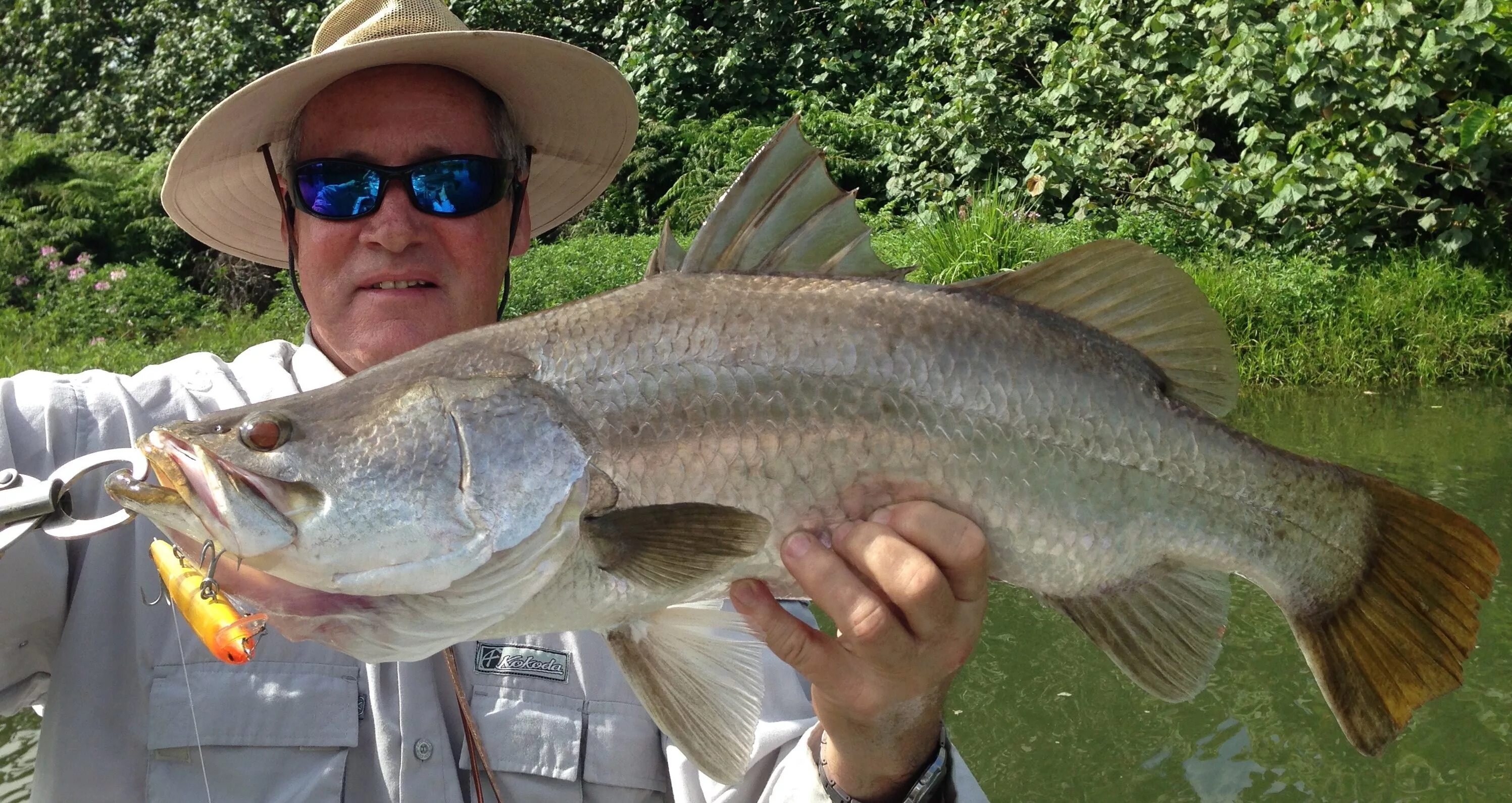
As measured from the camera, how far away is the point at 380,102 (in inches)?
98.9

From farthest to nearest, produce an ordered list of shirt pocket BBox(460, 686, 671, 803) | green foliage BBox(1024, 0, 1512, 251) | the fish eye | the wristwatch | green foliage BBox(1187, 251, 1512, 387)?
green foliage BBox(1024, 0, 1512, 251)
green foliage BBox(1187, 251, 1512, 387)
shirt pocket BBox(460, 686, 671, 803)
the wristwatch
the fish eye

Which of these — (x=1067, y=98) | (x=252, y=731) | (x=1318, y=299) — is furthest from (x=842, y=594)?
(x=1067, y=98)

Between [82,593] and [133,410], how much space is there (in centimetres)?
38

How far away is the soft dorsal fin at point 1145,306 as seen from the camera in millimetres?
1794

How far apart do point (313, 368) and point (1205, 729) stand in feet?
11.2

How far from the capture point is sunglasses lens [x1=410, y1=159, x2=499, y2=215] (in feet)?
7.89

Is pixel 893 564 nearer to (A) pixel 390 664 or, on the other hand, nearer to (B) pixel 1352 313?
(A) pixel 390 664

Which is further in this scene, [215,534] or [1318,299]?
[1318,299]

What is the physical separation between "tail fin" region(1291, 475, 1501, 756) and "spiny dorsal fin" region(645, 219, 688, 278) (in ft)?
3.76

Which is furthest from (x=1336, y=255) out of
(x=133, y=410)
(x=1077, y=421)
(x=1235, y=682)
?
(x=133, y=410)

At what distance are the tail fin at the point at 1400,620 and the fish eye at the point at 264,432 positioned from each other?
5.17 feet

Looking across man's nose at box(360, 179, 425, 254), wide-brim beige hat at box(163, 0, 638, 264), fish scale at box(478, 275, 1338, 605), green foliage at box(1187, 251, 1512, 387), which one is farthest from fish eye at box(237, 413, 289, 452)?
green foliage at box(1187, 251, 1512, 387)

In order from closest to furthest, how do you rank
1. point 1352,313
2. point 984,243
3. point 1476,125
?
point 1476,125, point 1352,313, point 984,243

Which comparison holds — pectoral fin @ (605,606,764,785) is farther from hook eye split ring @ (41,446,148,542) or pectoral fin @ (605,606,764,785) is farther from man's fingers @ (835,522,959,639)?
hook eye split ring @ (41,446,148,542)
